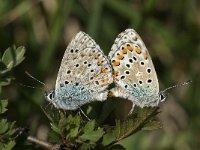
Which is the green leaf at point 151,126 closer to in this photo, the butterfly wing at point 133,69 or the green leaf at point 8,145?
the green leaf at point 8,145

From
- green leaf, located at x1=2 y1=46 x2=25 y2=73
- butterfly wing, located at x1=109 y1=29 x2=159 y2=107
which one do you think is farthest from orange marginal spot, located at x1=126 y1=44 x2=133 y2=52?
green leaf, located at x1=2 y1=46 x2=25 y2=73

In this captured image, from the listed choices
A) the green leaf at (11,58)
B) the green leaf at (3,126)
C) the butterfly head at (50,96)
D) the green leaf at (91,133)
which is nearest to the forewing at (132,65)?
the butterfly head at (50,96)

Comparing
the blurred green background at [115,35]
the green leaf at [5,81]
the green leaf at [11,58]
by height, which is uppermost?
the green leaf at [11,58]

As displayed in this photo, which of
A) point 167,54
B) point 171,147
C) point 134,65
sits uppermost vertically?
point 134,65

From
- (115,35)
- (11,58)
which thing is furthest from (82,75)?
(115,35)

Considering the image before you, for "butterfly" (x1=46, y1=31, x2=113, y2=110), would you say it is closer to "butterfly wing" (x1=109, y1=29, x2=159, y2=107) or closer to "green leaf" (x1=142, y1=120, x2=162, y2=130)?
"butterfly wing" (x1=109, y1=29, x2=159, y2=107)

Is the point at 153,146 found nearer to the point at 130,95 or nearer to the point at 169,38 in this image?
the point at 169,38

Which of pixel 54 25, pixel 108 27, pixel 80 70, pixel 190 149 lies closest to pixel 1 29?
pixel 54 25
